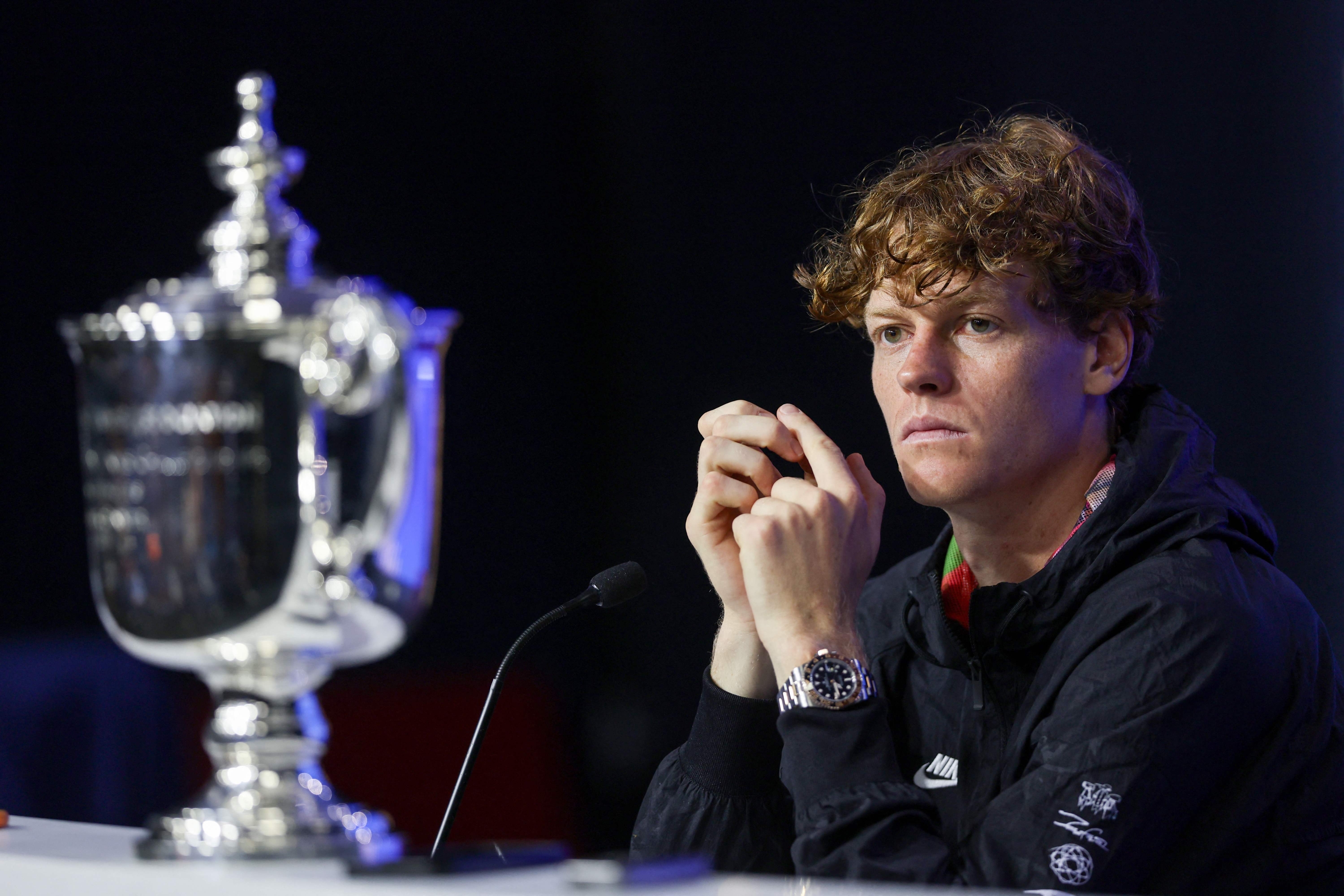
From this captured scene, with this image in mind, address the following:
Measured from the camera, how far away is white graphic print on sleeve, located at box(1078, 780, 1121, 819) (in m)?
1.01

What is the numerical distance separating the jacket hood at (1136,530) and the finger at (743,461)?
0.76 feet

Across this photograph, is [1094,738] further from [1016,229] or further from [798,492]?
[1016,229]

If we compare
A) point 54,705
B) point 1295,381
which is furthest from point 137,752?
point 1295,381

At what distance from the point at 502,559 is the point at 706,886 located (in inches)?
92.1

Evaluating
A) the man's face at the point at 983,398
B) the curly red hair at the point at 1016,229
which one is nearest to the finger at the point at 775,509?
the man's face at the point at 983,398

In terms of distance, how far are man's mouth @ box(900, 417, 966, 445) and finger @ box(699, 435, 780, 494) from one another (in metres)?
0.15

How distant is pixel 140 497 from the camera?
63 cm

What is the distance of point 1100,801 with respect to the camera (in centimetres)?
102

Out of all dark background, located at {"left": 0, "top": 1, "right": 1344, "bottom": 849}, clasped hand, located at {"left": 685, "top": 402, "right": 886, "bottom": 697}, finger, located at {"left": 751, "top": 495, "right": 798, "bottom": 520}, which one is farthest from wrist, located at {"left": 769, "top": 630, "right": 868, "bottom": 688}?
dark background, located at {"left": 0, "top": 1, "right": 1344, "bottom": 849}

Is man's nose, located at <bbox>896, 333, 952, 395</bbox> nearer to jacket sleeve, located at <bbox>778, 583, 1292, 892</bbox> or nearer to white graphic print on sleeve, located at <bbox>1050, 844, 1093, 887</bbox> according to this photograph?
jacket sleeve, located at <bbox>778, 583, 1292, 892</bbox>

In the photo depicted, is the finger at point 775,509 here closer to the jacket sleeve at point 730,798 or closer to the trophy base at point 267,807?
the jacket sleeve at point 730,798

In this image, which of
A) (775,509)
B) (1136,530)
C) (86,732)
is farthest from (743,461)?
(86,732)

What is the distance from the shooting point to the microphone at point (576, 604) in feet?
3.18

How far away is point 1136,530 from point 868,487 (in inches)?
9.9
